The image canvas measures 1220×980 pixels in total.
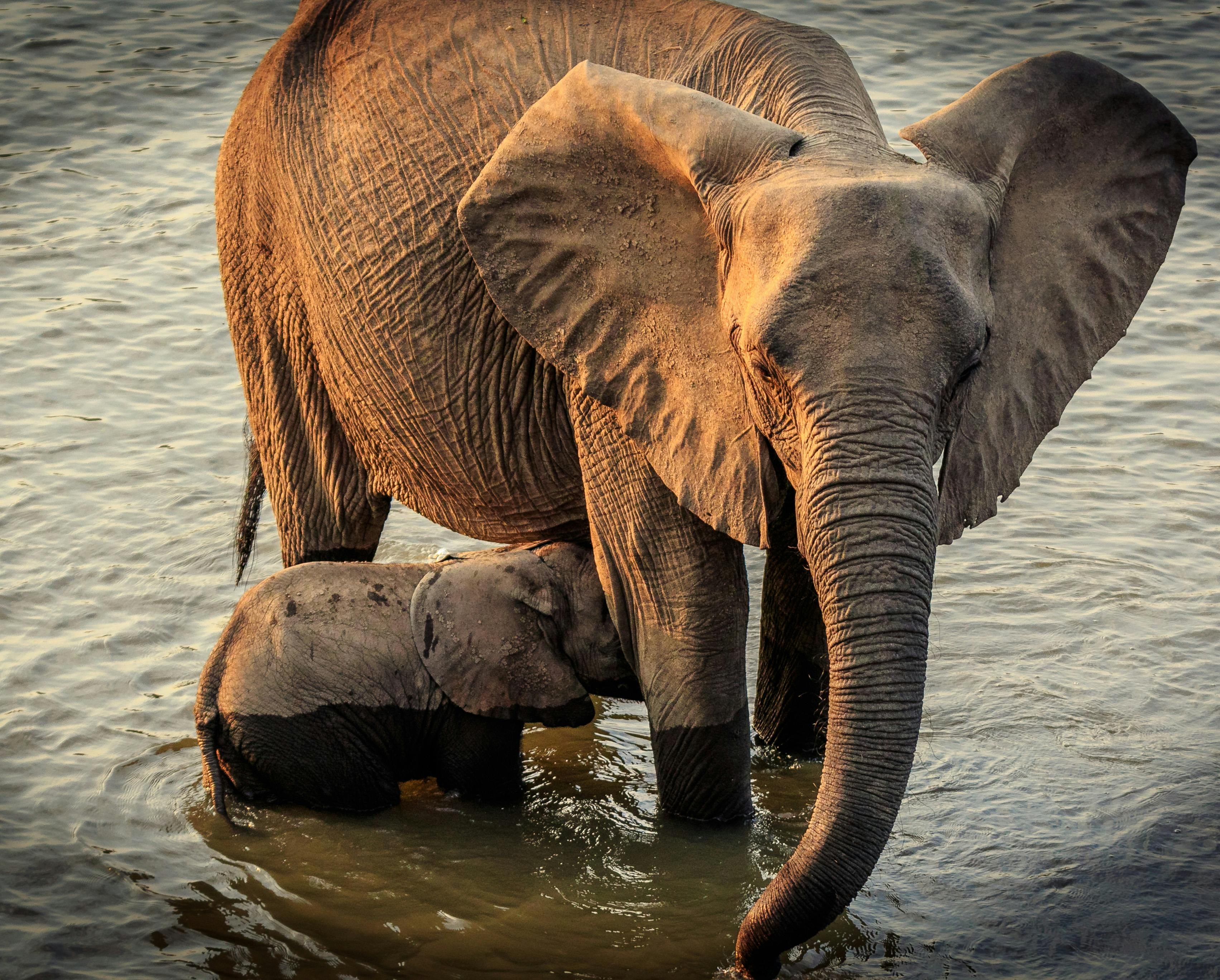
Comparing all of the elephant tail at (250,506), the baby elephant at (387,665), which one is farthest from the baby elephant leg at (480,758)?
the elephant tail at (250,506)

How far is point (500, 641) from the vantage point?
574 centimetres

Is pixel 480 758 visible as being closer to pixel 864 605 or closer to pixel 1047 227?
pixel 864 605

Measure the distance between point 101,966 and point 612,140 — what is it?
2954 millimetres

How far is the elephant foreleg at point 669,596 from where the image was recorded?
5.22 m

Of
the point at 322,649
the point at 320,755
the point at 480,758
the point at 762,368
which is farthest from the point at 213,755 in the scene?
the point at 762,368

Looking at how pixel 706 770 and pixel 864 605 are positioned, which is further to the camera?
pixel 706 770

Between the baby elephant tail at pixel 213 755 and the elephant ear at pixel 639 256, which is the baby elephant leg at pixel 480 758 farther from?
the elephant ear at pixel 639 256

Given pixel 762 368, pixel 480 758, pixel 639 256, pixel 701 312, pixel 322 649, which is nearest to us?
pixel 762 368

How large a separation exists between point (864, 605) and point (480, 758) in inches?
85.9

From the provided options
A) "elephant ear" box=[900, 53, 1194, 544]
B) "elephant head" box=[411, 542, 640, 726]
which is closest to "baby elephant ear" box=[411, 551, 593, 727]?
"elephant head" box=[411, 542, 640, 726]

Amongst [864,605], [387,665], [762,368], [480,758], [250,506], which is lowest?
[480,758]

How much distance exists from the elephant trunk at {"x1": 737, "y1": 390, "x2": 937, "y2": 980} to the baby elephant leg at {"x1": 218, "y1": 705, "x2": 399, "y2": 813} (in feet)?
6.47

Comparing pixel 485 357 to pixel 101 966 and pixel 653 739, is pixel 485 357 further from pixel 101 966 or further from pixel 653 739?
pixel 101 966

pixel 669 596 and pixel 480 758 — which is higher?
pixel 669 596
